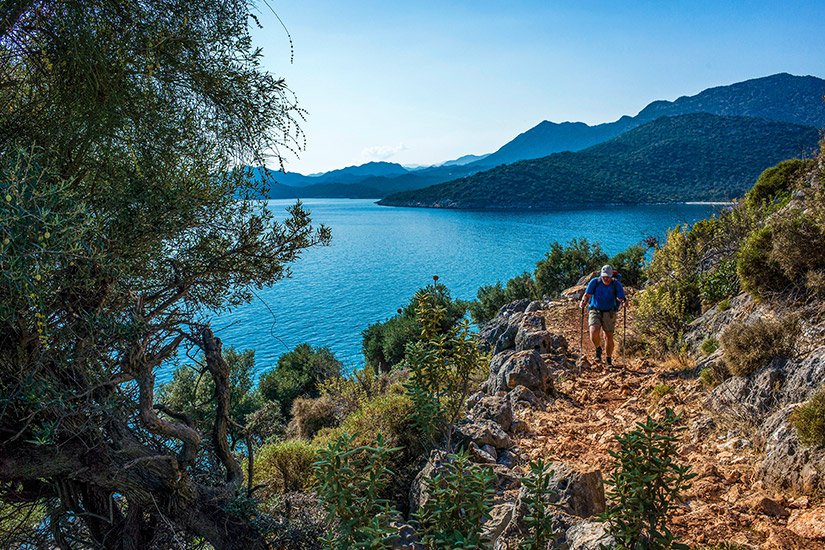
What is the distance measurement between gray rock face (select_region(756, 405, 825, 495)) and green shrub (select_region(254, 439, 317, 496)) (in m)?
5.22

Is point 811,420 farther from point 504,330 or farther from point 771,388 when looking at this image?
point 504,330

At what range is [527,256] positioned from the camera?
2132 inches

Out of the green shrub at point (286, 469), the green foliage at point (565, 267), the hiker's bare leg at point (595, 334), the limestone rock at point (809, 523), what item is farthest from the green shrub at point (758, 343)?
the green foliage at point (565, 267)

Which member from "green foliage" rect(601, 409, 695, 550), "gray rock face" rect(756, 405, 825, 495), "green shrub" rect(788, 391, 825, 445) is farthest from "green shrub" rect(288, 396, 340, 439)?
"green foliage" rect(601, 409, 695, 550)

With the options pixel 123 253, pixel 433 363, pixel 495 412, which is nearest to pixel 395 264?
pixel 495 412

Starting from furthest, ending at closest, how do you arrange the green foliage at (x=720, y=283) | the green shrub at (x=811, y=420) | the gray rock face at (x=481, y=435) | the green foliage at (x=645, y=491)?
the green foliage at (x=720, y=283)
the gray rock face at (x=481, y=435)
the green shrub at (x=811, y=420)
the green foliage at (x=645, y=491)

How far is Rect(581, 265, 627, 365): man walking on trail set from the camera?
8719 mm

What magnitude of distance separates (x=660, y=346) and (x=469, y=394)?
410 centimetres

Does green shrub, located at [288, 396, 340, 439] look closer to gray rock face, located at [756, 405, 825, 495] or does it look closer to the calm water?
the calm water

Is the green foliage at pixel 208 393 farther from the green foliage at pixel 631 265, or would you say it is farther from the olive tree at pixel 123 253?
the green foliage at pixel 631 265

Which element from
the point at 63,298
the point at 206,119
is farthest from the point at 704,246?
the point at 63,298

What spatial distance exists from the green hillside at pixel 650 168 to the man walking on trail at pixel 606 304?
228ft

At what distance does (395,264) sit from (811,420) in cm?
5111

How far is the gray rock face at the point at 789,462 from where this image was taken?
386 centimetres
